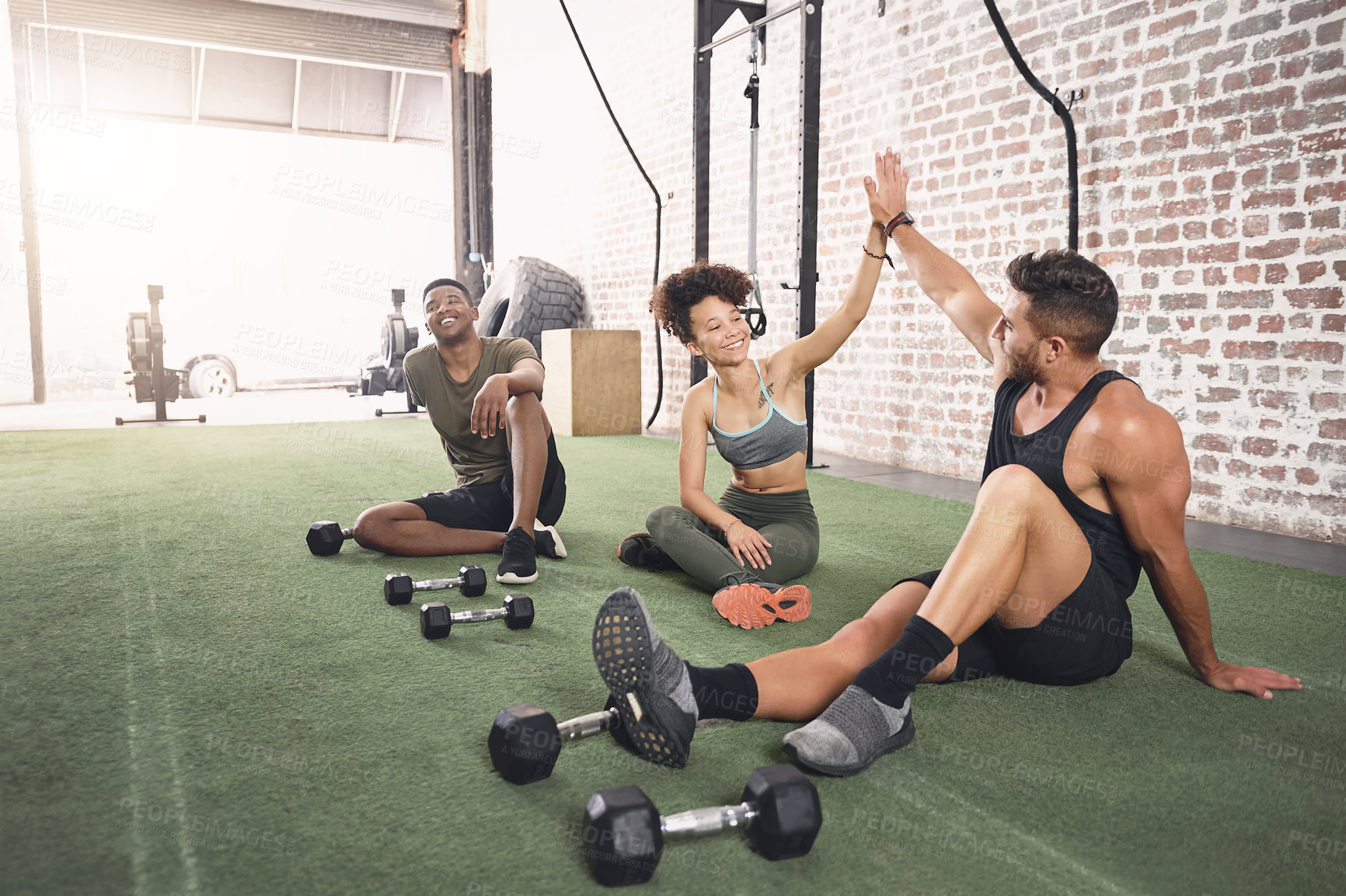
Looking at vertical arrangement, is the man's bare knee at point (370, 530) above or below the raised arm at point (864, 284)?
below

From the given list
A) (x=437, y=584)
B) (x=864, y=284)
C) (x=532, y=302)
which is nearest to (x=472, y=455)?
(x=437, y=584)

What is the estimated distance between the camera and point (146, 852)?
126cm

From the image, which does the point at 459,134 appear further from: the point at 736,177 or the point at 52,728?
the point at 52,728

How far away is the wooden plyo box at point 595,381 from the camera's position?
645 centimetres

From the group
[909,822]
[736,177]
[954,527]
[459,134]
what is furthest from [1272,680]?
[459,134]

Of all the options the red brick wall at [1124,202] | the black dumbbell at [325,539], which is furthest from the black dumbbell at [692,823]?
the red brick wall at [1124,202]

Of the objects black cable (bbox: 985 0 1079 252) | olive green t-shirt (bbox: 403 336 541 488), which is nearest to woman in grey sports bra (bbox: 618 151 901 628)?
olive green t-shirt (bbox: 403 336 541 488)

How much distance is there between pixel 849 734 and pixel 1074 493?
0.60 metres

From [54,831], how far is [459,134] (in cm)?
981

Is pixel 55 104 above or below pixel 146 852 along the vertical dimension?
above

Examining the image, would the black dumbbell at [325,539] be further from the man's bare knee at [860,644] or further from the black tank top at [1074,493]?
the black tank top at [1074,493]

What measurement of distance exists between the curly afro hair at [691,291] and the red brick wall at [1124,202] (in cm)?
208

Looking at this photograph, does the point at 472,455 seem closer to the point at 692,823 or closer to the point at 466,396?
the point at 466,396

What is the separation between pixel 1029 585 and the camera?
63.1 inches
